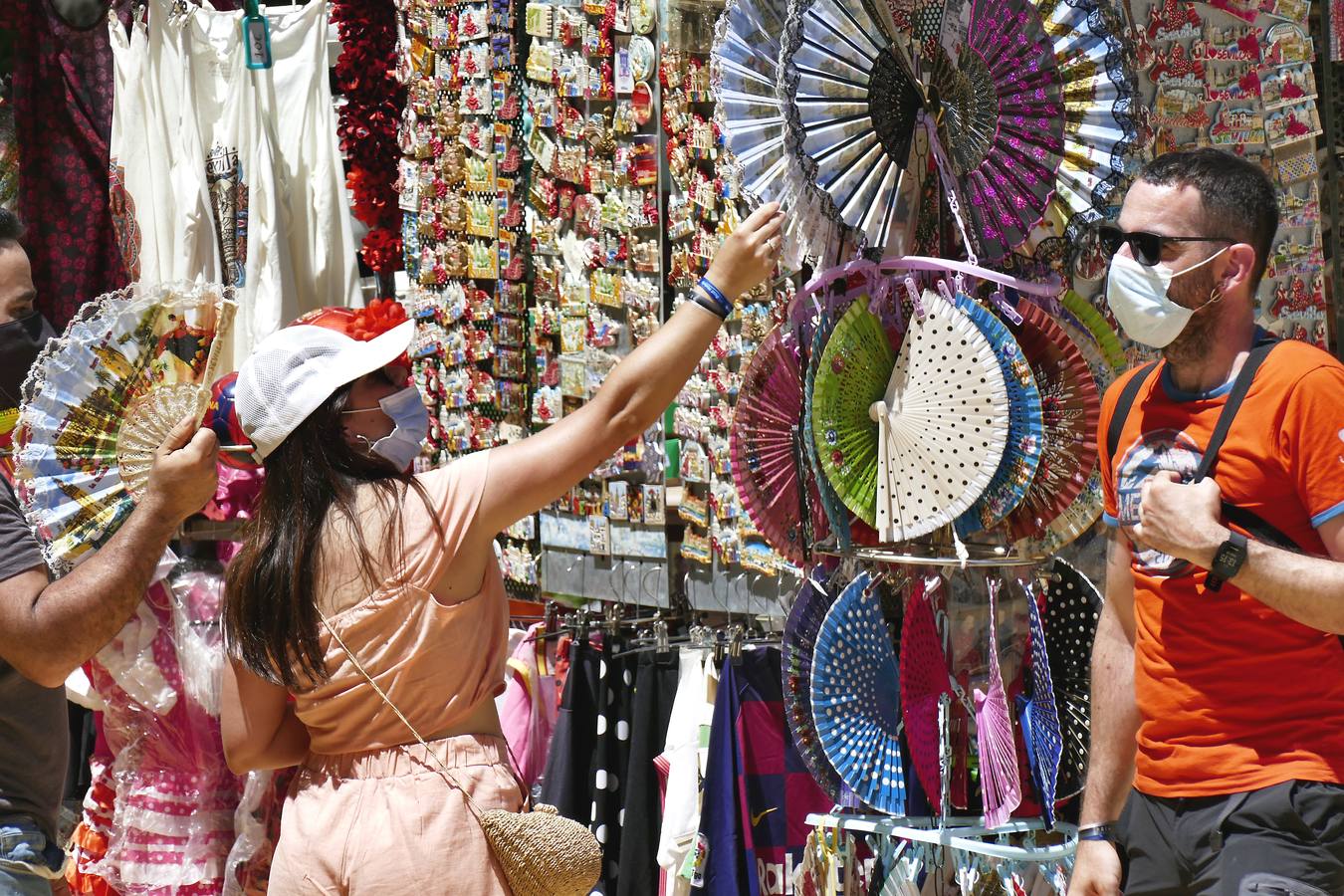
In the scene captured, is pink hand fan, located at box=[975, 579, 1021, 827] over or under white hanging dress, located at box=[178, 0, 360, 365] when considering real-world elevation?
under

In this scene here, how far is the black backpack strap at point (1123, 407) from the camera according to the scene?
2498mm

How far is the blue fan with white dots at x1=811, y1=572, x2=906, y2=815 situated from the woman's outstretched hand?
80 centimetres

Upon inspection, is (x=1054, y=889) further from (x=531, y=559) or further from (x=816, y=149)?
(x=531, y=559)

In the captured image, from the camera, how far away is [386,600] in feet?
7.78

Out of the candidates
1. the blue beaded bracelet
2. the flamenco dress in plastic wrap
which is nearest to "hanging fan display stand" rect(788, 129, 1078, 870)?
the blue beaded bracelet

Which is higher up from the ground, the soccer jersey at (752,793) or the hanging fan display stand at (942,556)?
the hanging fan display stand at (942,556)

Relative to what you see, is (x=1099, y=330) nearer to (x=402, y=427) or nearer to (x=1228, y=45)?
(x=1228, y=45)

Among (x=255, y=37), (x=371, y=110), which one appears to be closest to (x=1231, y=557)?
(x=371, y=110)

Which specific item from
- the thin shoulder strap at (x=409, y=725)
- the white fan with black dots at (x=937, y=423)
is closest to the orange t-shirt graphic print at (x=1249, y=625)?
the white fan with black dots at (x=937, y=423)

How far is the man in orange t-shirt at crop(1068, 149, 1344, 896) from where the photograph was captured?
7.09 ft

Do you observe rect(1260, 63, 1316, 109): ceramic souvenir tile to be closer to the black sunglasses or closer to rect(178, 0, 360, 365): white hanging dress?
the black sunglasses

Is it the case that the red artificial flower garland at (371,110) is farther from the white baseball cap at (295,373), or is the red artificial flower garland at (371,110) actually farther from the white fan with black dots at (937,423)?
the white baseball cap at (295,373)

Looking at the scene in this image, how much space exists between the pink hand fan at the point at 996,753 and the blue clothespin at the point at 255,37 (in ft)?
10.8

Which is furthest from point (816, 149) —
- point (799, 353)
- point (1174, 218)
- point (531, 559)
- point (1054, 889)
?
point (531, 559)
